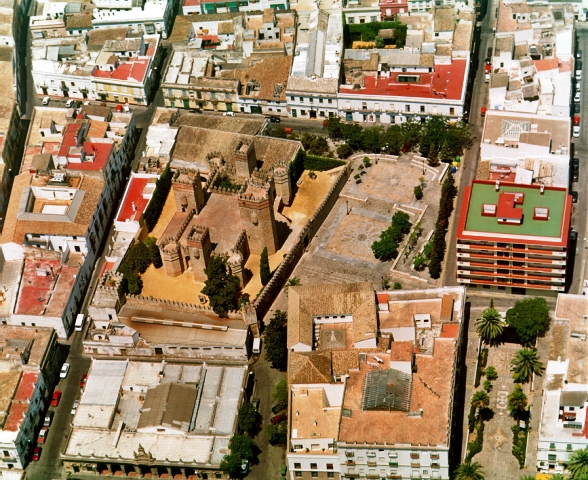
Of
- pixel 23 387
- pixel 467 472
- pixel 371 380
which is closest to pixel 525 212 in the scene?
pixel 371 380

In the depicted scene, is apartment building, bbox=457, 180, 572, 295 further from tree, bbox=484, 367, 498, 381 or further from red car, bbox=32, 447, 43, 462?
red car, bbox=32, 447, 43, 462

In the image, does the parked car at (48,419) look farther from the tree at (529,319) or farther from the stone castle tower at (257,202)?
the tree at (529,319)

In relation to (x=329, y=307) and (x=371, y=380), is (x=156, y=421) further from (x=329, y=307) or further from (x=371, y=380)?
(x=371, y=380)

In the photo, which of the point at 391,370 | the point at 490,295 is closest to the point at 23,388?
the point at 391,370

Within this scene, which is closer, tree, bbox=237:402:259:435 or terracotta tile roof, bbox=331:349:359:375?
terracotta tile roof, bbox=331:349:359:375

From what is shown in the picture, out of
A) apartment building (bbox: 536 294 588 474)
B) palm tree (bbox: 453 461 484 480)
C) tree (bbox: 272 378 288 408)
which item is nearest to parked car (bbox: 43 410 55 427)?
tree (bbox: 272 378 288 408)

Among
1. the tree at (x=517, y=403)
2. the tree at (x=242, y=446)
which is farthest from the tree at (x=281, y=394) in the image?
the tree at (x=517, y=403)
